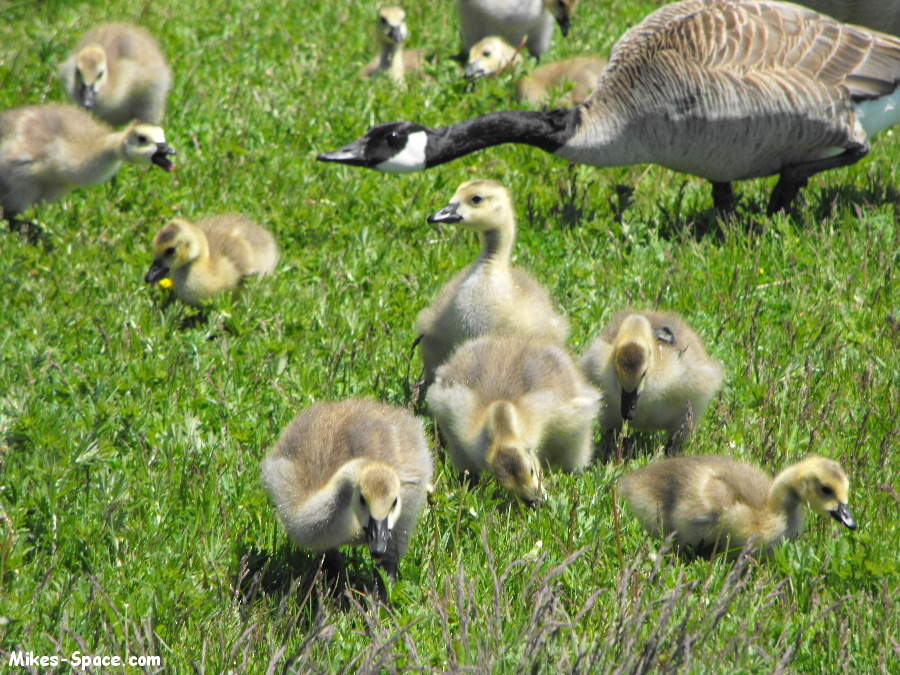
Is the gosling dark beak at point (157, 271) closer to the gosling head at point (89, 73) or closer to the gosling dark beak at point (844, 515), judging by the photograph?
the gosling head at point (89, 73)

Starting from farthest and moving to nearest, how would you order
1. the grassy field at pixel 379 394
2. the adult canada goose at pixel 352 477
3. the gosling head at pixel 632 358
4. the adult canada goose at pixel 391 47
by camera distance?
the adult canada goose at pixel 391 47 < the gosling head at pixel 632 358 < the adult canada goose at pixel 352 477 < the grassy field at pixel 379 394

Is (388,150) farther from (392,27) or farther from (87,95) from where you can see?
(392,27)

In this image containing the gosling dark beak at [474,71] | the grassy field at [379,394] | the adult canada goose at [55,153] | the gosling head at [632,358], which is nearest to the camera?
the grassy field at [379,394]

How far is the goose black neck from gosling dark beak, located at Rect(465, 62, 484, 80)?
2.43m

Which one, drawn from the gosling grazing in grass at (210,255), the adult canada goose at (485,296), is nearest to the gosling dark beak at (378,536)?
the adult canada goose at (485,296)

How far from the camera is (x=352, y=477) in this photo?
11.8 ft

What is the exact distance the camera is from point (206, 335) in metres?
5.51

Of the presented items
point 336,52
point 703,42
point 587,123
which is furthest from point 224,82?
point 703,42

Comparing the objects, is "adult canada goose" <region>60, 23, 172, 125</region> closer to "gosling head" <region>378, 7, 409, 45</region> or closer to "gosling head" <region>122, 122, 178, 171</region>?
"gosling head" <region>122, 122, 178, 171</region>

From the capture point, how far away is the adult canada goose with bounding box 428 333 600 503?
4316 mm

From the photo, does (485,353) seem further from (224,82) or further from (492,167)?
(224,82)

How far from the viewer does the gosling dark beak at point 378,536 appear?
11.1 feet

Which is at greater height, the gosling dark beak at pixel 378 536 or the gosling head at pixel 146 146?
the gosling dark beak at pixel 378 536

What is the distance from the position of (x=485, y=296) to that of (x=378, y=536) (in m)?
1.93
